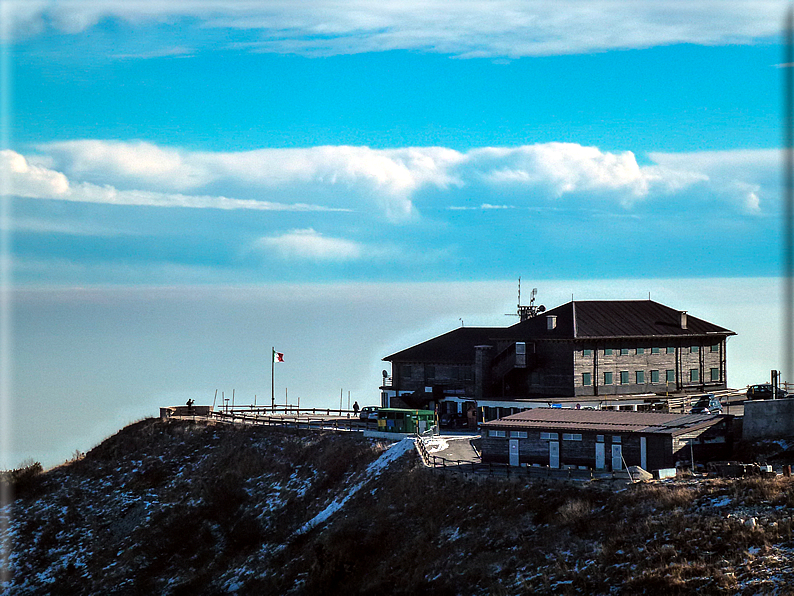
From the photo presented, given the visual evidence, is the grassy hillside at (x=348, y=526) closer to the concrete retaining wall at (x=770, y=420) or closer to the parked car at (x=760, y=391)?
the concrete retaining wall at (x=770, y=420)

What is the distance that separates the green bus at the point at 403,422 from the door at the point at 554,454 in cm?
Answer: 1558

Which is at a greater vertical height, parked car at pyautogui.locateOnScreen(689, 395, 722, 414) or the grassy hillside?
parked car at pyautogui.locateOnScreen(689, 395, 722, 414)

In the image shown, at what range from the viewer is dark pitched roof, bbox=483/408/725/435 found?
53094mm

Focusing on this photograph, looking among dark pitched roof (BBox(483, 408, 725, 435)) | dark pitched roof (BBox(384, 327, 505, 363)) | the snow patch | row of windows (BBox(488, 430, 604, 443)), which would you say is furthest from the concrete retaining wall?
dark pitched roof (BBox(384, 327, 505, 363))

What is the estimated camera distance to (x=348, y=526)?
5328cm

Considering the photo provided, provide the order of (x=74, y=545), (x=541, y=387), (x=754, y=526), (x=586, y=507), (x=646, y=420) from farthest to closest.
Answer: (x=541, y=387), (x=74, y=545), (x=646, y=420), (x=586, y=507), (x=754, y=526)

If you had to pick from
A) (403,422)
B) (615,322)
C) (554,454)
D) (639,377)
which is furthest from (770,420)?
(403,422)

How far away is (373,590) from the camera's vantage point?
1829 inches

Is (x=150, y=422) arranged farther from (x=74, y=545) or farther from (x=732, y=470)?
(x=732, y=470)

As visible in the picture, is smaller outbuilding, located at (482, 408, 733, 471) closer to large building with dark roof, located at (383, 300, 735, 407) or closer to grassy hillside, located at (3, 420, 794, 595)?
grassy hillside, located at (3, 420, 794, 595)

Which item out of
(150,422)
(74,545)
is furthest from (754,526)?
(150,422)

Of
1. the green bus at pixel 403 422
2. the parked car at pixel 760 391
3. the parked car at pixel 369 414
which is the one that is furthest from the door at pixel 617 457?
the parked car at pixel 369 414

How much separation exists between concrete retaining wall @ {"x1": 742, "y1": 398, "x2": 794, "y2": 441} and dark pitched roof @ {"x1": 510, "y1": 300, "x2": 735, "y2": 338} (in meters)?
19.3

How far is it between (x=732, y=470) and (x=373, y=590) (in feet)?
63.9
